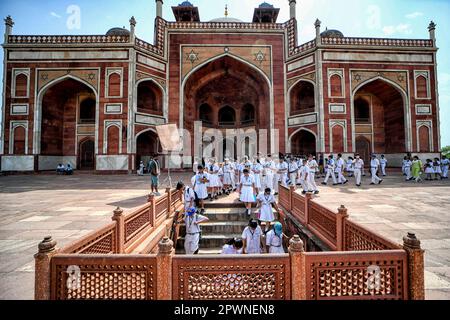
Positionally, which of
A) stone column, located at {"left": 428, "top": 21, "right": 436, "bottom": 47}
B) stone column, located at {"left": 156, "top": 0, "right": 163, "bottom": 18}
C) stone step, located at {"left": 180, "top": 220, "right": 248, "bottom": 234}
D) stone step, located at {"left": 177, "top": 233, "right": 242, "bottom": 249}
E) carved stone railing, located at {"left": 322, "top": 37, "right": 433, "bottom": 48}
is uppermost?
stone column, located at {"left": 156, "top": 0, "right": 163, "bottom": 18}

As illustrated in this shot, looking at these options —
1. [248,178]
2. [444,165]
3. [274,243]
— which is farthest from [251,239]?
[444,165]

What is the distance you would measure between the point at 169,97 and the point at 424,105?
18.2 metres

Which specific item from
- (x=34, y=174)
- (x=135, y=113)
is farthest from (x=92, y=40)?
(x=34, y=174)

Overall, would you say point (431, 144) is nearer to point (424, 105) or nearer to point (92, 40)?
point (424, 105)

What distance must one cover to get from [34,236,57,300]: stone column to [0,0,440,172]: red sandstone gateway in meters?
13.9

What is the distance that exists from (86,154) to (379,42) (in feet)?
75.2

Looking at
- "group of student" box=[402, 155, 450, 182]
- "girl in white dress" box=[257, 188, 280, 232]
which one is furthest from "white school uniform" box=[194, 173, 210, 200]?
"group of student" box=[402, 155, 450, 182]

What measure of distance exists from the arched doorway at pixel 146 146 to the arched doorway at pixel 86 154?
3.65 meters

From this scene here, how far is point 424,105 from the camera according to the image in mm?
15508

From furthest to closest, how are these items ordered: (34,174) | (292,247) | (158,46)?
(158,46)
(34,174)
(292,247)

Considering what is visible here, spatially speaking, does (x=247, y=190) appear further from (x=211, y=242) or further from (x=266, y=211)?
(x=211, y=242)

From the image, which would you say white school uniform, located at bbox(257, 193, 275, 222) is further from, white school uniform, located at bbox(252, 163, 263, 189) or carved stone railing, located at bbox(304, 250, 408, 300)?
carved stone railing, located at bbox(304, 250, 408, 300)

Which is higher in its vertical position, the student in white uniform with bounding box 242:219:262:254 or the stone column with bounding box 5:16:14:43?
the stone column with bounding box 5:16:14:43

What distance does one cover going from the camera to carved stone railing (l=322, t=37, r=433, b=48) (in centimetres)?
1549
